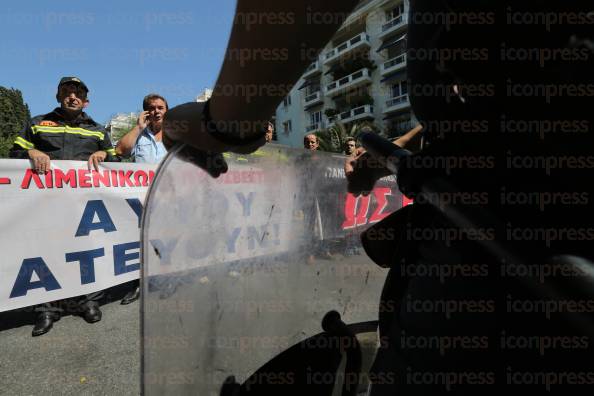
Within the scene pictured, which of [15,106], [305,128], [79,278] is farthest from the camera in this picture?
[305,128]

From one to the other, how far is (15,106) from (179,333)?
40138 millimetres

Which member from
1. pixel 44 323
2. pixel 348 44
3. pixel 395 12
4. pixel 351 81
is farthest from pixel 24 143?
pixel 348 44

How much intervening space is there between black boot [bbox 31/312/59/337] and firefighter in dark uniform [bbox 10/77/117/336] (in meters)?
0.09

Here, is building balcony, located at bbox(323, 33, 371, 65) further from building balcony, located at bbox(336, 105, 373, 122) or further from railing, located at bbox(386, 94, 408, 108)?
railing, located at bbox(386, 94, 408, 108)

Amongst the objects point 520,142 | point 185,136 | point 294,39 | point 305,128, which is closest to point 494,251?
point 520,142

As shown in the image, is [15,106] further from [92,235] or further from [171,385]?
[171,385]

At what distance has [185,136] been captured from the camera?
0.66m

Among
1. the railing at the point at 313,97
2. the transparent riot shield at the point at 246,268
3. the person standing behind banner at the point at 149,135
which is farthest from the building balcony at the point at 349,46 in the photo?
the transparent riot shield at the point at 246,268

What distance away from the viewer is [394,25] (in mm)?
29688

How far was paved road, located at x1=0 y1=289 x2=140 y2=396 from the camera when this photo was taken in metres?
1.91

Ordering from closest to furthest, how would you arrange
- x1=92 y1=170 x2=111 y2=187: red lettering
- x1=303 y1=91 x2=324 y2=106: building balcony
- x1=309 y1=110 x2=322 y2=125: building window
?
x1=92 y1=170 x2=111 y2=187: red lettering < x1=303 y1=91 x2=324 y2=106: building balcony < x1=309 y1=110 x2=322 y2=125: building window

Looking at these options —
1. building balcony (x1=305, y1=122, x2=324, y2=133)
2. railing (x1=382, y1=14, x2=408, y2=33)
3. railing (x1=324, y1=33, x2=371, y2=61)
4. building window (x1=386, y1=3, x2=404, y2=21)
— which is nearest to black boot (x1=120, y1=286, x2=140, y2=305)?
railing (x1=382, y1=14, x2=408, y2=33)

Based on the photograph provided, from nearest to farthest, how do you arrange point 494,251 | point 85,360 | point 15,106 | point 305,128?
point 494,251 → point 85,360 → point 15,106 → point 305,128

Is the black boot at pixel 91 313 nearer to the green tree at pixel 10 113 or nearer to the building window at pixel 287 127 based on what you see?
the green tree at pixel 10 113
